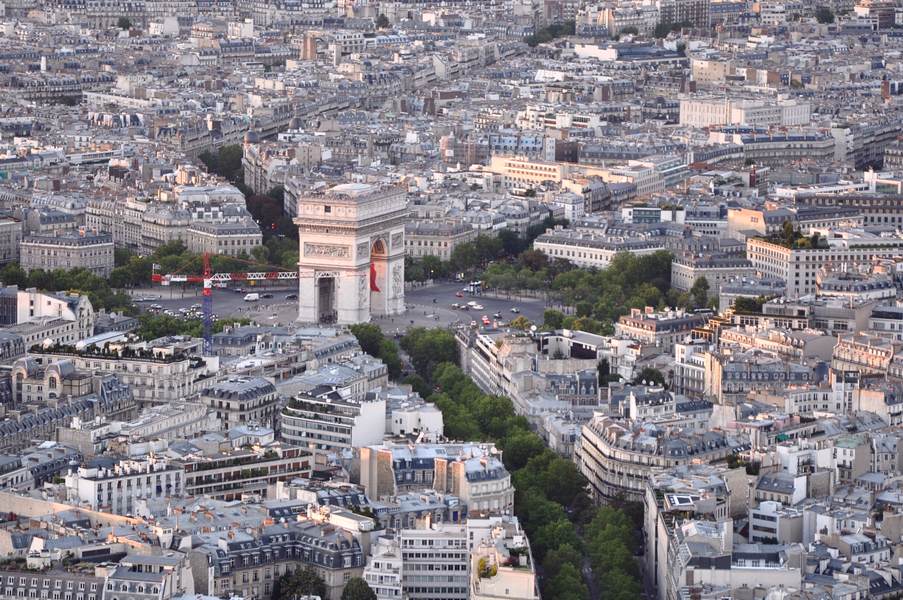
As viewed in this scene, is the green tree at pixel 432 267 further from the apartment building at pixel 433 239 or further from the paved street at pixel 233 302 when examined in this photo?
the paved street at pixel 233 302

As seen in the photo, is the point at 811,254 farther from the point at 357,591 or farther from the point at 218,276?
the point at 357,591

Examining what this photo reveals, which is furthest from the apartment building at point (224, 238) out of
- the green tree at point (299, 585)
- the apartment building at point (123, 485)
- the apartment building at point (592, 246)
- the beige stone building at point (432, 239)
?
the green tree at point (299, 585)

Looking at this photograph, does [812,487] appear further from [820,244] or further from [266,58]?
[266,58]

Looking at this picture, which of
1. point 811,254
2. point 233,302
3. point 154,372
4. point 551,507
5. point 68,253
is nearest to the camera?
point 551,507

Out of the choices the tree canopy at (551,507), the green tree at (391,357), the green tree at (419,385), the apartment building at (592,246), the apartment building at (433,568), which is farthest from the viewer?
the apartment building at (592,246)

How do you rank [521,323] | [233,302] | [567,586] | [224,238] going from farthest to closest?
[224,238], [233,302], [521,323], [567,586]

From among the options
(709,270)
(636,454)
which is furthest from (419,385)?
(709,270)

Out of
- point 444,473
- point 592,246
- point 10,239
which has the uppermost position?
point 444,473
